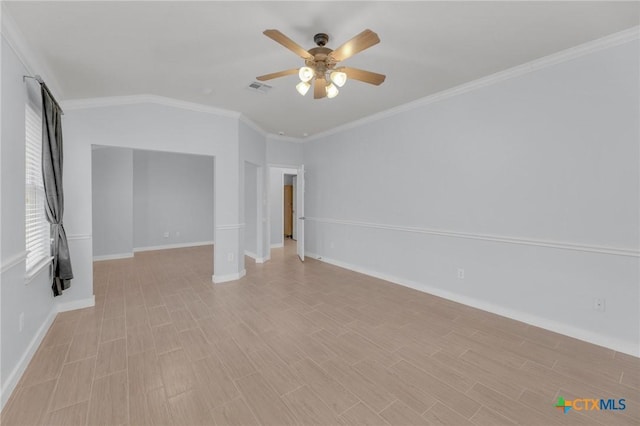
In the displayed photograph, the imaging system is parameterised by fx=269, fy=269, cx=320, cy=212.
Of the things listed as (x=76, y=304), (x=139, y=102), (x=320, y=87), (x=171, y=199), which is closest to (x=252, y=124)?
(x=139, y=102)

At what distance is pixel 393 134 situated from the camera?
4.42 metres

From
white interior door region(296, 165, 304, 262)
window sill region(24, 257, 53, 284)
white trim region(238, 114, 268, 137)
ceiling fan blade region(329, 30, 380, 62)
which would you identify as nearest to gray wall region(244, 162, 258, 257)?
white trim region(238, 114, 268, 137)

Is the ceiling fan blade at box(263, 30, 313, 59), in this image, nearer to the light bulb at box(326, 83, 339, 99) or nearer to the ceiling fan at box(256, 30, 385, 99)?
the ceiling fan at box(256, 30, 385, 99)

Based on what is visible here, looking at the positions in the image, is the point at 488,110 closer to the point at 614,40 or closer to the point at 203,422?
the point at 614,40

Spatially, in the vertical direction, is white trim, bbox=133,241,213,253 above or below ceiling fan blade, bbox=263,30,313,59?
below

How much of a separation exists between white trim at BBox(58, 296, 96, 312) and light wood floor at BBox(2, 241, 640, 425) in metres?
0.12

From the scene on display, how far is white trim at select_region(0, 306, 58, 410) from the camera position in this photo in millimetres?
1849

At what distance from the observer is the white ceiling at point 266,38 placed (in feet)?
6.66

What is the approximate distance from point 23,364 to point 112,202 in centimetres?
488

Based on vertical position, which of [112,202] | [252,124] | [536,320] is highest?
[252,124]

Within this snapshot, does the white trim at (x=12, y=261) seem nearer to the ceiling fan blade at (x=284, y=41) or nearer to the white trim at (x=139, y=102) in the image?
the white trim at (x=139, y=102)

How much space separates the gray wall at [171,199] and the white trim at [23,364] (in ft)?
14.7

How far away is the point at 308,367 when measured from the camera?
2246mm

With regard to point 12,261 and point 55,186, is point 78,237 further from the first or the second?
point 12,261
